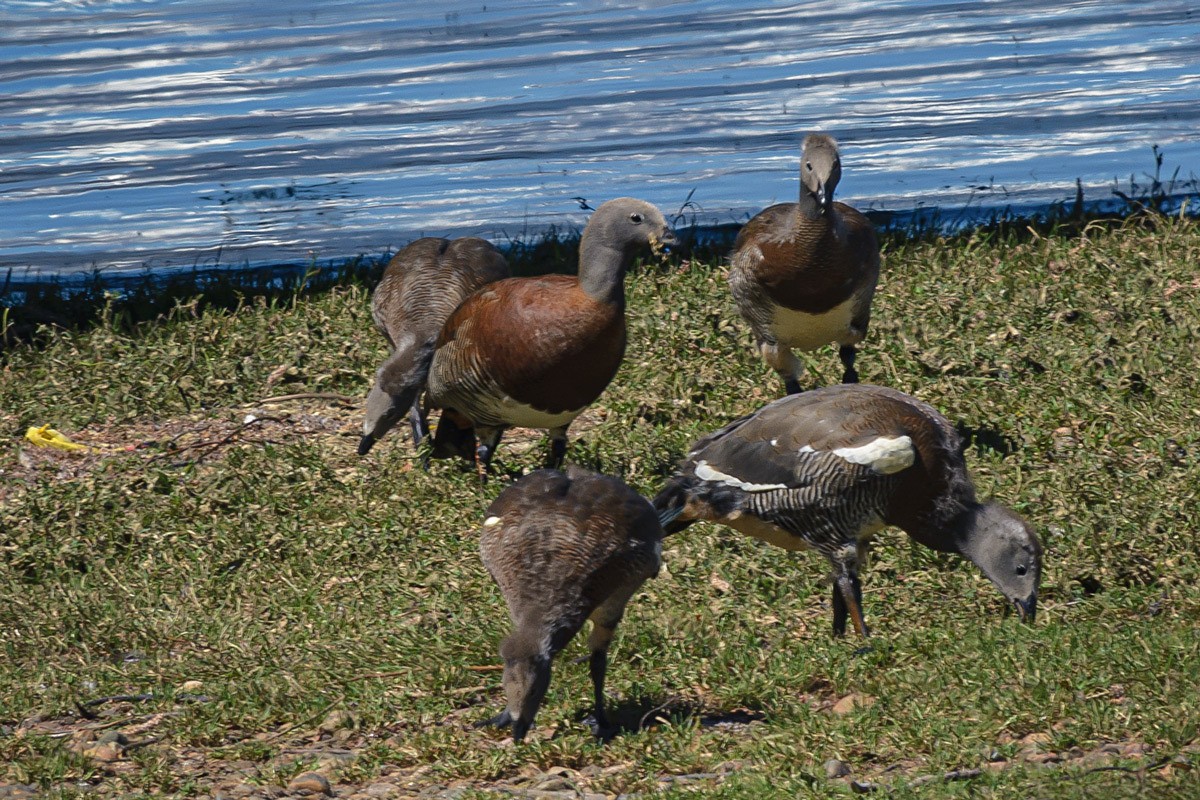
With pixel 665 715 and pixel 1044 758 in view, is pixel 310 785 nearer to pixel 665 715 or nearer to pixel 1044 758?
pixel 665 715

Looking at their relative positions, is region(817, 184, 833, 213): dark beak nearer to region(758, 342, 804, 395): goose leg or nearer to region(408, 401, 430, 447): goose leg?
region(758, 342, 804, 395): goose leg

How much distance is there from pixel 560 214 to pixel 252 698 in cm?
718

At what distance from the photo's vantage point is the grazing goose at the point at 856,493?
604 cm

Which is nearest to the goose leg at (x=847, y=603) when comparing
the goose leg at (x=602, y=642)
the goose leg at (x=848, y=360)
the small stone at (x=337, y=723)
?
the goose leg at (x=602, y=642)

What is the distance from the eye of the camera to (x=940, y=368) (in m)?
8.67

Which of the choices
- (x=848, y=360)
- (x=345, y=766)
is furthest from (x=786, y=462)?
(x=848, y=360)

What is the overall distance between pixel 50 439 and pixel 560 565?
4383mm

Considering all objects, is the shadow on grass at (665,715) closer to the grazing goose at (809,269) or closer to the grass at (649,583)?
the grass at (649,583)

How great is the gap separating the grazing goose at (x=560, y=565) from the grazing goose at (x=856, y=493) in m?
0.69

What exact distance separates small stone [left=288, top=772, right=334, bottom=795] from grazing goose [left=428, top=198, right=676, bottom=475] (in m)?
2.48

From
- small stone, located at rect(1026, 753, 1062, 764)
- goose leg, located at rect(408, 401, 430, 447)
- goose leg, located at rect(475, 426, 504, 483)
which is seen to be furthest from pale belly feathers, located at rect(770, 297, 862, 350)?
small stone, located at rect(1026, 753, 1062, 764)

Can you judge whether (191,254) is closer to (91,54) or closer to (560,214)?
(560,214)

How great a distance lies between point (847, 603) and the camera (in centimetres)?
613

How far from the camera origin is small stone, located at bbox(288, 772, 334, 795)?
5.33 metres
